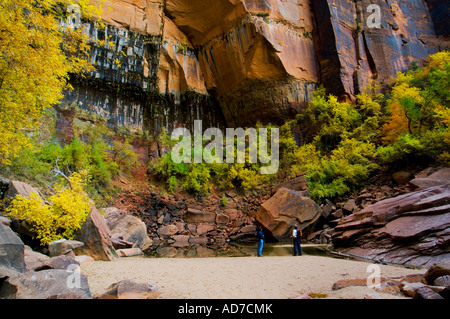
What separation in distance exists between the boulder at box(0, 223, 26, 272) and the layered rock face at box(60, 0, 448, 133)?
19.4 m

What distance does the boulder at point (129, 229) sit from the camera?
38.5ft

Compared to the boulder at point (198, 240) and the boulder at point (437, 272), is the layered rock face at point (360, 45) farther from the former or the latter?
the boulder at point (437, 272)

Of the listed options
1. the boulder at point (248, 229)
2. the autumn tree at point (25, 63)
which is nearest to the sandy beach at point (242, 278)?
the autumn tree at point (25, 63)

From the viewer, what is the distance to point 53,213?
23.7ft

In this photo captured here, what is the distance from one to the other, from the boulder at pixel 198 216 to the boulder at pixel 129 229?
402 centimetres

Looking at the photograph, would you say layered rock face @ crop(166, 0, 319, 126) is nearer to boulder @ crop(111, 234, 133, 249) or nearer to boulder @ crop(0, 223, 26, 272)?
boulder @ crop(111, 234, 133, 249)

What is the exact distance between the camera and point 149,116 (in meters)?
24.2

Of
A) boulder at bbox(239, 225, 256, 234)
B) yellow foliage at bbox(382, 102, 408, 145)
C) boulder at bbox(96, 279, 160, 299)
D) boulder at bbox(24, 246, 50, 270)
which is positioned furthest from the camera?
yellow foliage at bbox(382, 102, 408, 145)

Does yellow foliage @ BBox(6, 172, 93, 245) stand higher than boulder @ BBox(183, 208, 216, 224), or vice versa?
yellow foliage @ BBox(6, 172, 93, 245)

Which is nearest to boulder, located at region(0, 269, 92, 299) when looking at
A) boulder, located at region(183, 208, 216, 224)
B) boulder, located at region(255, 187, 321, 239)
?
boulder, located at region(255, 187, 321, 239)

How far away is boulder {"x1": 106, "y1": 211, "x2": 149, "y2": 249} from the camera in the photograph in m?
11.7
